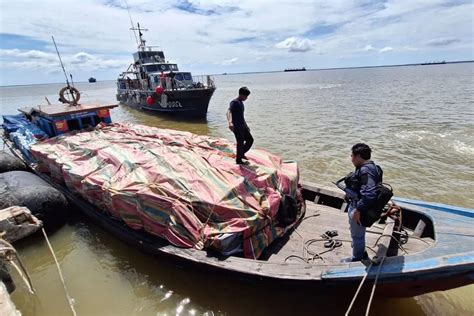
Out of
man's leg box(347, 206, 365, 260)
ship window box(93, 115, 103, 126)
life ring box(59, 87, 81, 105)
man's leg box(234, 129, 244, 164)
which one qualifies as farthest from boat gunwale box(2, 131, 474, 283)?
life ring box(59, 87, 81, 105)

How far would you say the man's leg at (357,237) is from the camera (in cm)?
391

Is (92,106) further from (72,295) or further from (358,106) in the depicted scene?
(358,106)

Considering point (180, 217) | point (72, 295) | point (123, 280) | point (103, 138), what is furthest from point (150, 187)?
point (103, 138)

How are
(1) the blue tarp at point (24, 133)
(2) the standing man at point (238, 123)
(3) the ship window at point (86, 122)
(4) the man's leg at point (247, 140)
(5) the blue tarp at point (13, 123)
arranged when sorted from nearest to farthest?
(2) the standing man at point (238, 123) → (4) the man's leg at point (247, 140) → (1) the blue tarp at point (24, 133) → (3) the ship window at point (86, 122) → (5) the blue tarp at point (13, 123)

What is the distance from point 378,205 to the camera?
11.2 ft

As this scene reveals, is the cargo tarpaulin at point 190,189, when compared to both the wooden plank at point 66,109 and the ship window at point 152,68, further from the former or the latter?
the ship window at point 152,68

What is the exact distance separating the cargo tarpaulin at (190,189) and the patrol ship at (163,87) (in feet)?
49.8

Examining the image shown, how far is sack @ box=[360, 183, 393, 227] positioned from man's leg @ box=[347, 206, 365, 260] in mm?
269

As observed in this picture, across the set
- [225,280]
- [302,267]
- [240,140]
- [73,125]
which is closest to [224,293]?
[225,280]

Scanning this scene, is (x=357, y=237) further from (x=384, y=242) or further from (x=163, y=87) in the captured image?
(x=163, y=87)

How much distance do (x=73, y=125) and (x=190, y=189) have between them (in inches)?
283

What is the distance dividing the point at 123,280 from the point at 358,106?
24713 mm

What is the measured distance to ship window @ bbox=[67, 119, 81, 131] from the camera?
9.88 metres

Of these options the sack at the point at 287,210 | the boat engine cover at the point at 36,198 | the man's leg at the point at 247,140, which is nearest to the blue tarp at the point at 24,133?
the boat engine cover at the point at 36,198
